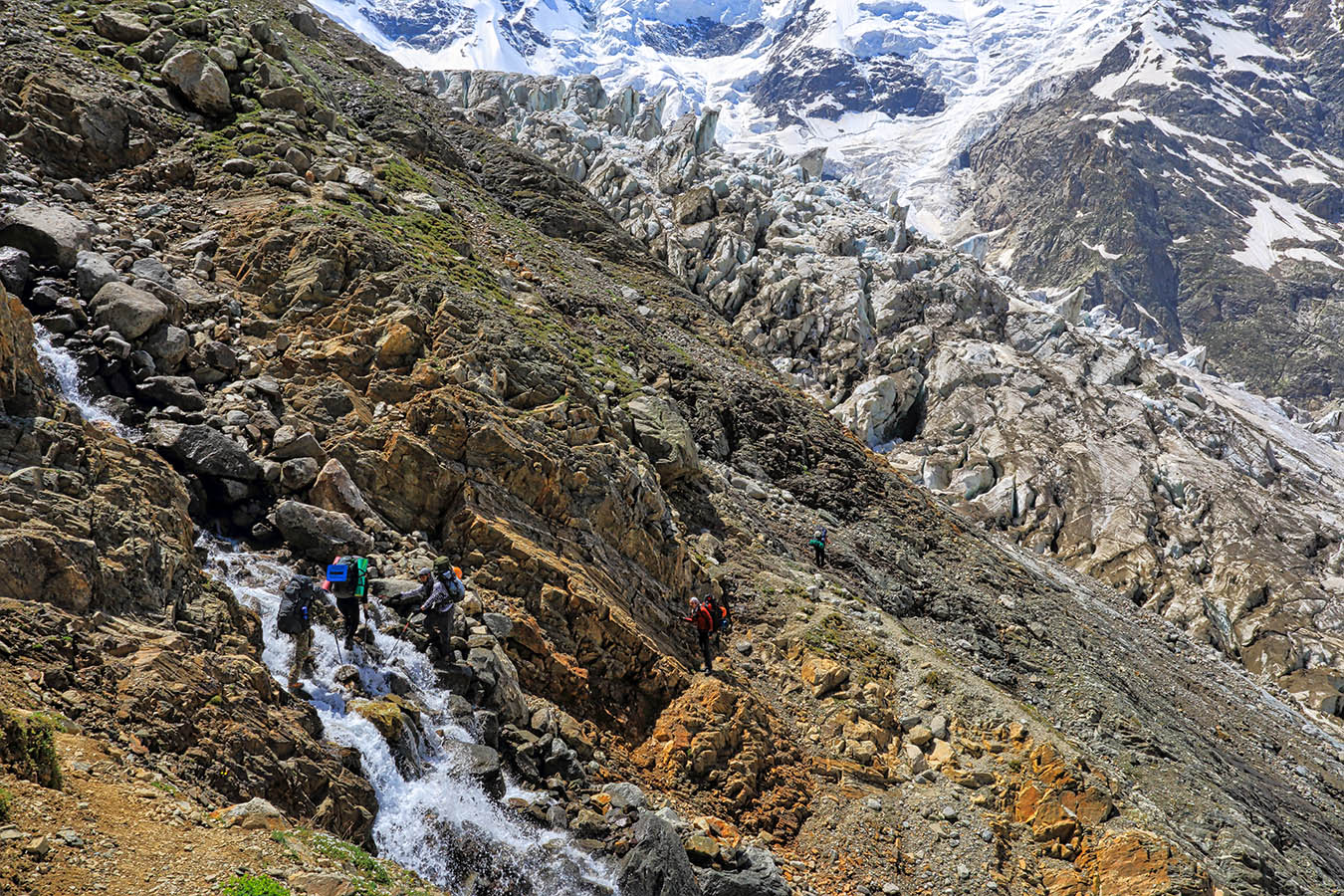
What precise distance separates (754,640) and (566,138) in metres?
64.1

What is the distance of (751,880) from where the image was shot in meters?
14.4

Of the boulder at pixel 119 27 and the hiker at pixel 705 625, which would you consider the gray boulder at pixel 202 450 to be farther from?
the boulder at pixel 119 27

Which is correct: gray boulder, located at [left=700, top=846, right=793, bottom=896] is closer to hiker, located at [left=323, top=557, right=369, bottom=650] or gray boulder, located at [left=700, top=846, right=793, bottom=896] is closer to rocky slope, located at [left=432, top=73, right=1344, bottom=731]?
hiker, located at [left=323, top=557, right=369, bottom=650]

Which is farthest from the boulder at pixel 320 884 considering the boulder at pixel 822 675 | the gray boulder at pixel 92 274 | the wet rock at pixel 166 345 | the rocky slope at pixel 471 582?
the boulder at pixel 822 675

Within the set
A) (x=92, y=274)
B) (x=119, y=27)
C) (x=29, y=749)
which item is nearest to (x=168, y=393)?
(x=92, y=274)

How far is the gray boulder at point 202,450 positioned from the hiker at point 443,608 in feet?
13.8

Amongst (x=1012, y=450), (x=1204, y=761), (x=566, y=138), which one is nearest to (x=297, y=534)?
(x=1204, y=761)

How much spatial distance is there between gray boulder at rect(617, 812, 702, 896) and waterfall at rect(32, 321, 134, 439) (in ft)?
36.5

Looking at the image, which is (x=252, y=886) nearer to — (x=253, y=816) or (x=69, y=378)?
(x=253, y=816)

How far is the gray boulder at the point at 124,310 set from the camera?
15.6 metres

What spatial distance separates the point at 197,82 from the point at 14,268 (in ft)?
39.3

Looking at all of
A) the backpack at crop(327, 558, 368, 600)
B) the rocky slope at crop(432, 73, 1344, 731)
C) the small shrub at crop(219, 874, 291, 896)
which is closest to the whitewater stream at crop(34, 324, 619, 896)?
the backpack at crop(327, 558, 368, 600)

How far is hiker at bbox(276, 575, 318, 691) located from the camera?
498 inches

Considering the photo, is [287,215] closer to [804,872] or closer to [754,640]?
[754,640]
